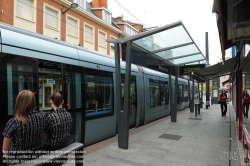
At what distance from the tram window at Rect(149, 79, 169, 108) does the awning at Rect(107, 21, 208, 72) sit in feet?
6.99

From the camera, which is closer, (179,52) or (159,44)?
(159,44)

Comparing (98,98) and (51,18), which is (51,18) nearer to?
(51,18)

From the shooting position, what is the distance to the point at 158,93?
10273 mm

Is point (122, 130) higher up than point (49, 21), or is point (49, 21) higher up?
point (49, 21)

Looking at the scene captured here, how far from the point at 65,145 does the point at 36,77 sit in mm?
1686

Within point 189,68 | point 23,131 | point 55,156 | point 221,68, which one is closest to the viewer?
point 23,131

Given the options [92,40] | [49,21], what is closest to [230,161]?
[49,21]

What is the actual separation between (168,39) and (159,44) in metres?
0.40

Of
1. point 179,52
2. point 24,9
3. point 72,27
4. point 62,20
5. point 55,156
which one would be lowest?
point 55,156

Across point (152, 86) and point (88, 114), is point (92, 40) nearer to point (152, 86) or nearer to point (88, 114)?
point (152, 86)

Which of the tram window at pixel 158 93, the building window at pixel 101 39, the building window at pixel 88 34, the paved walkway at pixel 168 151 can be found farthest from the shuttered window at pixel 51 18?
the paved walkway at pixel 168 151

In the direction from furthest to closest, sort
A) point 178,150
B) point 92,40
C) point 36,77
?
point 92,40, point 178,150, point 36,77

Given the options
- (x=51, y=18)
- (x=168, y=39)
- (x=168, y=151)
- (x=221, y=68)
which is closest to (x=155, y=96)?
(x=221, y=68)

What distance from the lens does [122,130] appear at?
16.8 feet
